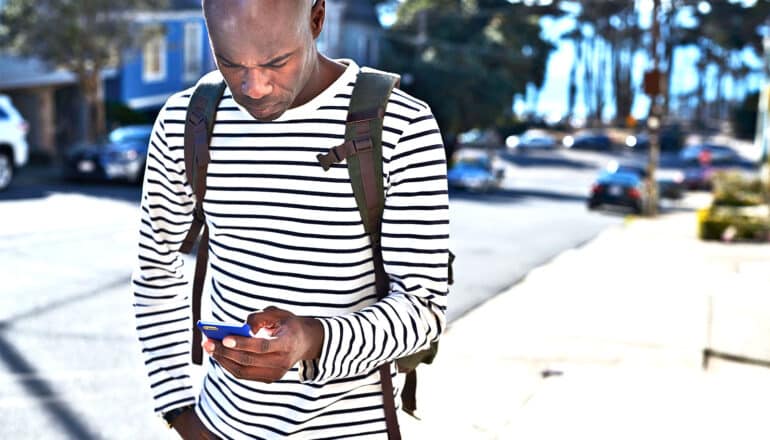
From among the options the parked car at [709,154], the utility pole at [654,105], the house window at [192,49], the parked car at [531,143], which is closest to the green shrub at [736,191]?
the utility pole at [654,105]

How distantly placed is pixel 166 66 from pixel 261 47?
3241 centimetres

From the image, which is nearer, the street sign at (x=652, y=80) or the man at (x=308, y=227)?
the man at (x=308, y=227)

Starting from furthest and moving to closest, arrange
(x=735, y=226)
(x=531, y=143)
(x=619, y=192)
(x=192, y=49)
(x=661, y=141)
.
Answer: (x=661, y=141) → (x=531, y=143) → (x=192, y=49) → (x=619, y=192) → (x=735, y=226)

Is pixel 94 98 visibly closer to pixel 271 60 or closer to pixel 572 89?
pixel 271 60

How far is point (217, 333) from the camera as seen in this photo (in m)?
1.64

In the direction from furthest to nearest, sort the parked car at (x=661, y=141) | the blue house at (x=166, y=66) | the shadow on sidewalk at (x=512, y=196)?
1. the parked car at (x=661, y=141)
2. the blue house at (x=166, y=66)
3. the shadow on sidewalk at (x=512, y=196)

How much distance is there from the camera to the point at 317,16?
1.98 meters

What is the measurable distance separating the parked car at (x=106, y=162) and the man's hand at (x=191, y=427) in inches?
730

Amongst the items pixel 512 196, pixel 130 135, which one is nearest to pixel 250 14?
pixel 130 135

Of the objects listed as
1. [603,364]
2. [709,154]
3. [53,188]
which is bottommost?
[709,154]

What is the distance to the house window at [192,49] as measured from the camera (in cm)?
3325

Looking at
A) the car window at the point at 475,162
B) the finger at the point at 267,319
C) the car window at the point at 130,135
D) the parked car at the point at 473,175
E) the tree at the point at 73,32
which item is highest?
the tree at the point at 73,32

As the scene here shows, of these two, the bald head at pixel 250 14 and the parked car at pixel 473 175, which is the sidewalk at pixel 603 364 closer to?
the bald head at pixel 250 14

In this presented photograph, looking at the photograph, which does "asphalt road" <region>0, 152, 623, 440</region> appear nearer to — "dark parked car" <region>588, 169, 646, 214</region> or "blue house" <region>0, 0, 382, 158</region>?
"dark parked car" <region>588, 169, 646, 214</region>
